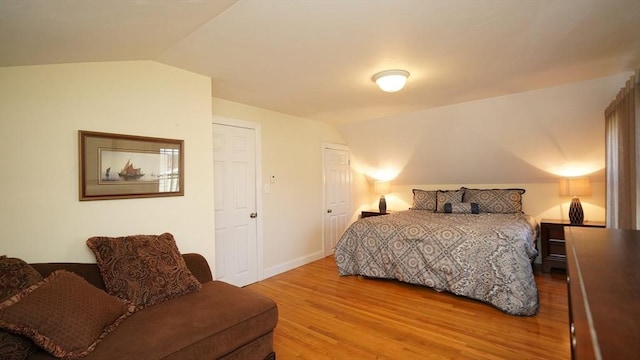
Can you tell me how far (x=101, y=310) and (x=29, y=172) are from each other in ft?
3.25

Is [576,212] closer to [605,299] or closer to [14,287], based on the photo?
[605,299]

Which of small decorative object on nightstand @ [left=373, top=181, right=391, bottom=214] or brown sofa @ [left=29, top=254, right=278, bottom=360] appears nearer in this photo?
brown sofa @ [left=29, top=254, right=278, bottom=360]

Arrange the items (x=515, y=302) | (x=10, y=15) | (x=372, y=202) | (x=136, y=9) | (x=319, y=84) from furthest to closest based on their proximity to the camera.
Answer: (x=372, y=202) < (x=319, y=84) < (x=515, y=302) < (x=136, y=9) < (x=10, y=15)

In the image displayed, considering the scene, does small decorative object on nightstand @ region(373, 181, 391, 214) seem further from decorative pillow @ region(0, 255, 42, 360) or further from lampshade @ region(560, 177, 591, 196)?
decorative pillow @ region(0, 255, 42, 360)

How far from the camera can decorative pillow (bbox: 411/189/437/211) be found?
4.73 m

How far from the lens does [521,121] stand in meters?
3.52

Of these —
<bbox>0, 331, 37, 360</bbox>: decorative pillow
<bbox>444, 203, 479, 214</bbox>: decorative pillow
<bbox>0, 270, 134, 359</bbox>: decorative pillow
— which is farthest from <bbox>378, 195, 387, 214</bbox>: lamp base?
<bbox>0, 331, 37, 360</bbox>: decorative pillow

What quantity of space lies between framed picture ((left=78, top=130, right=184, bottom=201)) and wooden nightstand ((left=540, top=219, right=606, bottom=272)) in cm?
441

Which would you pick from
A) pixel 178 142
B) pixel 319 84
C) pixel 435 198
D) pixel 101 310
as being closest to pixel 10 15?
pixel 178 142

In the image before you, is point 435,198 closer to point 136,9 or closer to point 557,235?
point 557,235

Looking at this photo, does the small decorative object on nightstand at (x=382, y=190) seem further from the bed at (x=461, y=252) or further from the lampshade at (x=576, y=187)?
the lampshade at (x=576, y=187)

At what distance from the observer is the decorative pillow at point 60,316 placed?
1289mm

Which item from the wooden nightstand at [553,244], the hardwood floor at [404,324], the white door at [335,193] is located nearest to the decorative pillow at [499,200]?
the wooden nightstand at [553,244]

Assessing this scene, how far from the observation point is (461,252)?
9.88ft
